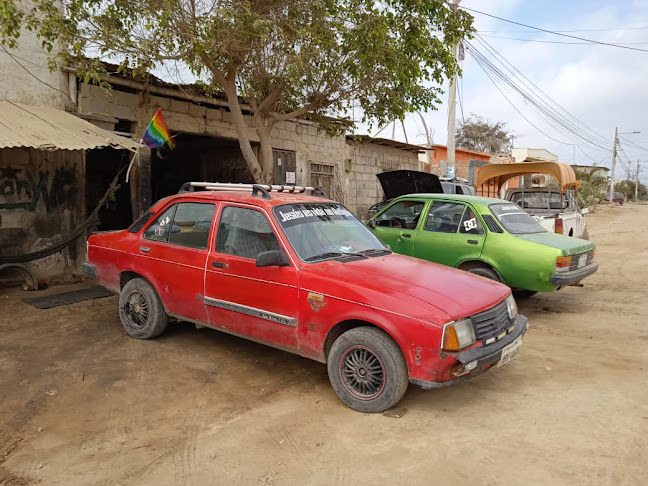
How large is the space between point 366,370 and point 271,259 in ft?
3.69

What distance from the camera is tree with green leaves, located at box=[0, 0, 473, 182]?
6719 mm

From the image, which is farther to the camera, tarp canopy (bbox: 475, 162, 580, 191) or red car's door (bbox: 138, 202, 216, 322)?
tarp canopy (bbox: 475, 162, 580, 191)

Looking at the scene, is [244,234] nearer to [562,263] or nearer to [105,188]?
[562,263]

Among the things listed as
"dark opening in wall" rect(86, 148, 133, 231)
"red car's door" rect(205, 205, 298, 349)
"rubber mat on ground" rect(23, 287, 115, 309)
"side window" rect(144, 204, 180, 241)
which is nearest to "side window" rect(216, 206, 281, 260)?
"red car's door" rect(205, 205, 298, 349)

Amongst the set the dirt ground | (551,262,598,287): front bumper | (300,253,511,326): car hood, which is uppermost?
(300,253,511,326): car hood

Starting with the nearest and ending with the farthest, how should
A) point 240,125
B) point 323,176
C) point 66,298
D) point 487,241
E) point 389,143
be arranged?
point 487,241
point 66,298
point 240,125
point 323,176
point 389,143

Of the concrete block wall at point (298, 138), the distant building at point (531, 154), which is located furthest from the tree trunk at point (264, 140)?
the distant building at point (531, 154)

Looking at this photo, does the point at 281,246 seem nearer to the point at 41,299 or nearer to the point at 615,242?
the point at 41,299

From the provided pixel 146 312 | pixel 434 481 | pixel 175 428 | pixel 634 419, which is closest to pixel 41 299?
pixel 146 312

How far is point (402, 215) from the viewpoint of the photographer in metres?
7.50

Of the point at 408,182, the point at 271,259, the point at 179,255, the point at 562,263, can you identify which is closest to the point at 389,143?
the point at 408,182

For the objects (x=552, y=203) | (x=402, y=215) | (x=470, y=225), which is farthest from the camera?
(x=552, y=203)

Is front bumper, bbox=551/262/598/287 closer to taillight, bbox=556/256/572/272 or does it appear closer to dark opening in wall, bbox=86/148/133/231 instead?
taillight, bbox=556/256/572/272

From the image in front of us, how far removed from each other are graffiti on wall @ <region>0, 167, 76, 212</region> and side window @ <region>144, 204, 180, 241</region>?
3761 mm
